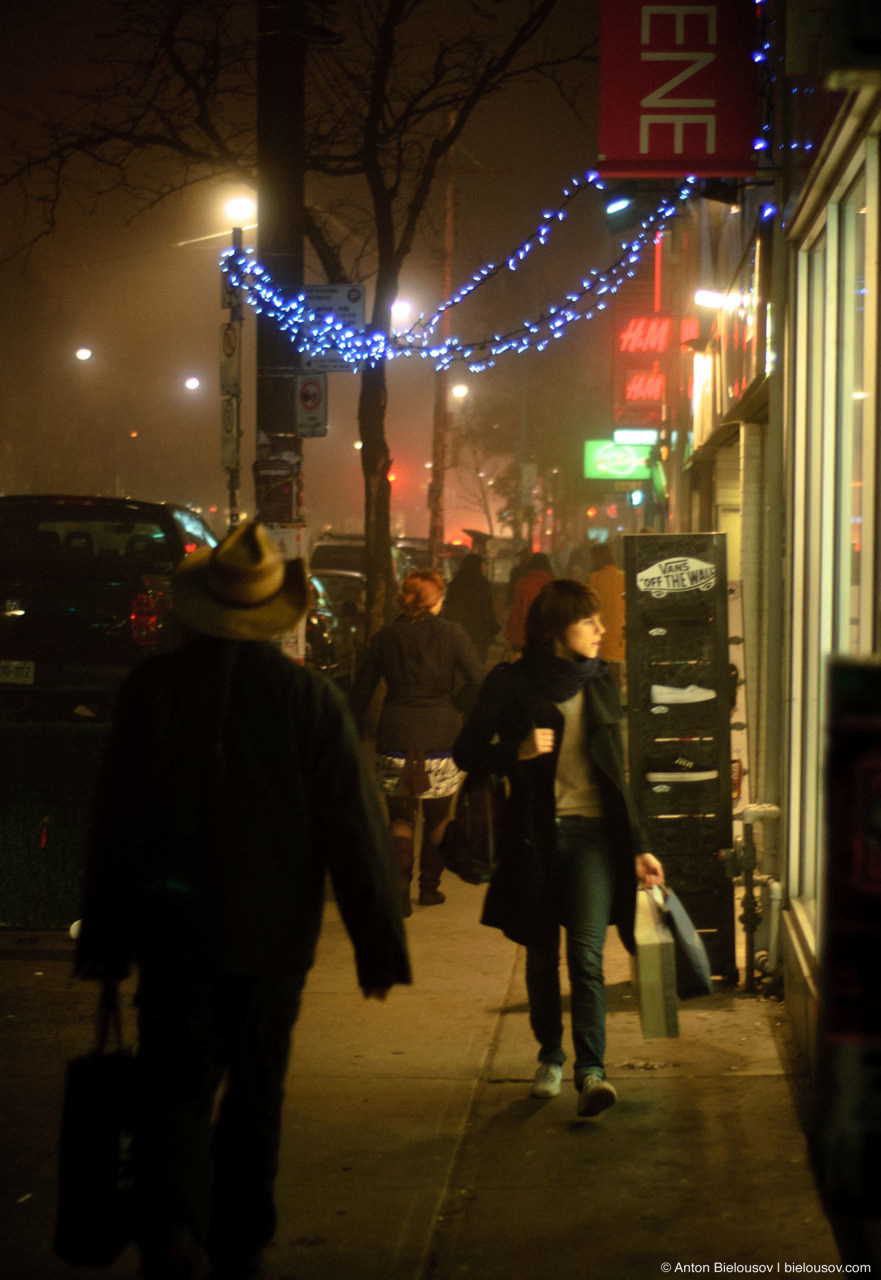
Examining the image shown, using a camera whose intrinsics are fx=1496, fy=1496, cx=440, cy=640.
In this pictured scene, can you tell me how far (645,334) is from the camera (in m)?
27.0

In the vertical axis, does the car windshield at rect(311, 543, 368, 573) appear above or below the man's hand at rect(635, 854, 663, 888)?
above

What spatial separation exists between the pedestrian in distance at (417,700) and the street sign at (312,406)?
95.9 inches

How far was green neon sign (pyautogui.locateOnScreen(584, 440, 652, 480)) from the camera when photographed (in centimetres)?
3575

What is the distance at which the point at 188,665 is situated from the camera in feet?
12.1

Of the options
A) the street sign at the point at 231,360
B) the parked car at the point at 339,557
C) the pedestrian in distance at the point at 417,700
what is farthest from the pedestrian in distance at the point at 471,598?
the pedestrian in distance at the point at 417,700

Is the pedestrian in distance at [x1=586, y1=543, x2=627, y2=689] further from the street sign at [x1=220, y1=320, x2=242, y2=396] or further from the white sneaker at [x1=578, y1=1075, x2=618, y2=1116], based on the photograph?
the white sneaker at [x1=578, y1=1075, x2=618, y2=1116]

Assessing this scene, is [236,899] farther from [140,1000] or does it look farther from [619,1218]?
[619,1218]

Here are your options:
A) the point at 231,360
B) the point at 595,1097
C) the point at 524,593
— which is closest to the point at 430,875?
the point at 595,1097

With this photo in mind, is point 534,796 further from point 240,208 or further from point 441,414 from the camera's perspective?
point 441,414

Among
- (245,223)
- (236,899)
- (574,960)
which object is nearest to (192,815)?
(236,899)

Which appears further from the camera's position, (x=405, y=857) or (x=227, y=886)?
(x=405, y=857)

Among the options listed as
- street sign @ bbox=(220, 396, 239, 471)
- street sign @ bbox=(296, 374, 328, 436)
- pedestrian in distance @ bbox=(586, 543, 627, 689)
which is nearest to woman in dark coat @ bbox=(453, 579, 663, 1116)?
street sign @ bbox=(296, 374, 328, 436)

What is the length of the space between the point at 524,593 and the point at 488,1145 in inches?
417

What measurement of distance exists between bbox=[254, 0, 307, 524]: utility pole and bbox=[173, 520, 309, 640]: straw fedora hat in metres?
6.42
